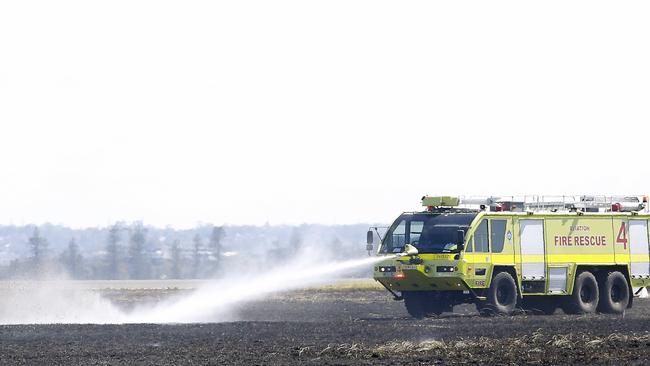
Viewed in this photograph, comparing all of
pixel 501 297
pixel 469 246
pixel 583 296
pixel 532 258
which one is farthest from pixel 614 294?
pixel 469 246

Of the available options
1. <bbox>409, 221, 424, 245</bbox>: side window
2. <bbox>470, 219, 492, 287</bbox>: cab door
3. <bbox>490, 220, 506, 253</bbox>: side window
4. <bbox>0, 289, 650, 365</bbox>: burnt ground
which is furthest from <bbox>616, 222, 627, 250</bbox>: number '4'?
<bbox>409, 221, 424, 245</bbox>: side window

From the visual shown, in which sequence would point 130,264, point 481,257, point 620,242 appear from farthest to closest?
point 130,264 < point 620,242 < point 481,257

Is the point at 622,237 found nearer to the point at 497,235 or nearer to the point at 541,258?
the point at 541,258

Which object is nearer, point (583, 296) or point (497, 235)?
point (497, 235)

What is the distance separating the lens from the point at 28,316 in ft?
152

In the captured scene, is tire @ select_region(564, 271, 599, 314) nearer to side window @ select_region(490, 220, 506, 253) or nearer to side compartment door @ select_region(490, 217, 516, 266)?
side compartment door @ select_region(490, 217, 516, 266)

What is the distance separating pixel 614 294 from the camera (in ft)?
134

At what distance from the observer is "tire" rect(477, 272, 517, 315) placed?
38.1 m

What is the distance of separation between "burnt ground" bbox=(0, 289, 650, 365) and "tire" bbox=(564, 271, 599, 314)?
1638 millimetres

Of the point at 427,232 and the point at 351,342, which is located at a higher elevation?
the point at 427,232

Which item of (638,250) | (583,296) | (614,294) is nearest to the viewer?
(583,296)

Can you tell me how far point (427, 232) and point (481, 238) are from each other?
1.60 meters

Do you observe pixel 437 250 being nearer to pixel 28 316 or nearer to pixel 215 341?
pixel 215 341

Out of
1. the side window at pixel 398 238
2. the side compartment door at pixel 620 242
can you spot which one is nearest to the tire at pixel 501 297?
the side window at pixel 398 238
